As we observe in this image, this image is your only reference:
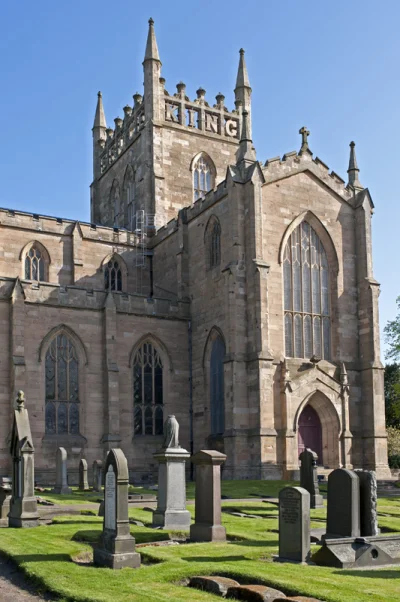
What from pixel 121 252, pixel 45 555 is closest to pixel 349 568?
pixel 45 555

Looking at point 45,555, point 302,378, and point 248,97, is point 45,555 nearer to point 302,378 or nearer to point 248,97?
point 302,378

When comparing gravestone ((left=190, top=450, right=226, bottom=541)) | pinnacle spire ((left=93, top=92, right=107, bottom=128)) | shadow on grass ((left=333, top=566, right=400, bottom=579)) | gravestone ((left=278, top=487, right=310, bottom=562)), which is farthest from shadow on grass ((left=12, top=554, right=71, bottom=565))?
pinnacle spire ((left=93, top=92, right=107, bottom=128))

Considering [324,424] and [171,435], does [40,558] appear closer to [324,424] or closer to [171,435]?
[171,435]

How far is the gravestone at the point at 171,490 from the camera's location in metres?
18.0

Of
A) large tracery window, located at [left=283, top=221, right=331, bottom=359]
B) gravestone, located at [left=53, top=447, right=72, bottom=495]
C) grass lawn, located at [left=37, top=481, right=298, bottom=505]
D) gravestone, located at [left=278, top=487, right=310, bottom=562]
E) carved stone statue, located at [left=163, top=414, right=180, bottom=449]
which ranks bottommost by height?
grass lawn, located at [left=37, top=481, right=298, bottom=505]

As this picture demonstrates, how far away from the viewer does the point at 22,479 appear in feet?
61.6

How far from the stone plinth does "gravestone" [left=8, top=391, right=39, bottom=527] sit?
3.02 metres

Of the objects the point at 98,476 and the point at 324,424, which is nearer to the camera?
the point at 98,476

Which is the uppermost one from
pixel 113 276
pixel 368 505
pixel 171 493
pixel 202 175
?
pixel 202 175

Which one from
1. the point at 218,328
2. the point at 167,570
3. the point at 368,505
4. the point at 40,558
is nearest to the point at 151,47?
the point at 218,328

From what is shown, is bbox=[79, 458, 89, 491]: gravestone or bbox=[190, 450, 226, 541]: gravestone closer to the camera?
bbox=[190, 450, 226, 541]: gravestone

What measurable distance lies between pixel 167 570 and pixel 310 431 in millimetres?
26335

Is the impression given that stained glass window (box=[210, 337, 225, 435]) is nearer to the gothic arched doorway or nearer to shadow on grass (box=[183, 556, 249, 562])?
the gothic arched doorway

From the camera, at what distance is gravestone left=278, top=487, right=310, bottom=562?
13.5 meters
